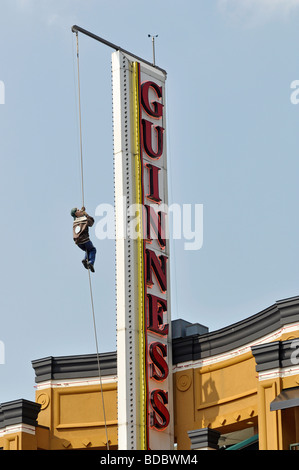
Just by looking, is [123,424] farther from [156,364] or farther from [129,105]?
[129,105]

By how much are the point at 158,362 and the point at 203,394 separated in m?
1.87

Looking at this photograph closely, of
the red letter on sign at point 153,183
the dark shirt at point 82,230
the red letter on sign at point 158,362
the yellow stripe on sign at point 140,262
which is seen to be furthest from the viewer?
the red letter on sign at point 153,183

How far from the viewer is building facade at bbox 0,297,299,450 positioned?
36.2m

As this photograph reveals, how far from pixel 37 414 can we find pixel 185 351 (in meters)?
5.49

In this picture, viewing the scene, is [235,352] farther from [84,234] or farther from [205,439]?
[84,234]

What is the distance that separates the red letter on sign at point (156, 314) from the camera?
40344 millimetres

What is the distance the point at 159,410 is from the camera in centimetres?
Result: 3984

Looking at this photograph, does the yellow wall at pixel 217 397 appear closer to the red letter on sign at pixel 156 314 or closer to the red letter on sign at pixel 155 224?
the red letter on sign at pixel 156 314

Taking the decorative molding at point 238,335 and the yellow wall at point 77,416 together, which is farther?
the yellow wall at point 77,416

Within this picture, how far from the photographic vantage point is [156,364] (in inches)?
1583

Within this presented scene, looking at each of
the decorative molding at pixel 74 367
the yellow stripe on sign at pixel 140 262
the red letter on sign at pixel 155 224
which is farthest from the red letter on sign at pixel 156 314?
the decorative molding at pixel 74 367
